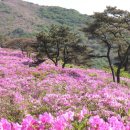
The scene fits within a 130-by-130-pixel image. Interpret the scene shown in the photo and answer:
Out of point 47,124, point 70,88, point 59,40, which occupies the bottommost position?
point 70,88

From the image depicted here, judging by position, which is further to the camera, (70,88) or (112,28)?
(112,28)

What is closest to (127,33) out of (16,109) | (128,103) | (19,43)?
(128,103)

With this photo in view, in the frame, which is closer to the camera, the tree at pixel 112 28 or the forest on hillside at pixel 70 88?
the forest on hillside at pixel 70 88

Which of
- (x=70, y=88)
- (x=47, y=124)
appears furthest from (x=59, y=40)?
(x=47, y=124)

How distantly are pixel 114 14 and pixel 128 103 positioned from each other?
19.8 meters

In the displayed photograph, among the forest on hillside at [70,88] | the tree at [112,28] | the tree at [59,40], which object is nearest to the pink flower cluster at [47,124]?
the forest on hillside at [70,88]

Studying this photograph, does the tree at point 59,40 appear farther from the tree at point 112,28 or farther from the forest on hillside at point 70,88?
the tree at point 112,28

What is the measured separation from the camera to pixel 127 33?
31.9 metres

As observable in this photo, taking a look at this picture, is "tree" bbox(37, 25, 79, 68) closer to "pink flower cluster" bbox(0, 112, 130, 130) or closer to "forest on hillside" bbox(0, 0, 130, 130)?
"forest on hillside" bbox(0, 0, 130, 130)

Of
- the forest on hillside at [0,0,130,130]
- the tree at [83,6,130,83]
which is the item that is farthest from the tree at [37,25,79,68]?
the tree at [83,6,130,83]

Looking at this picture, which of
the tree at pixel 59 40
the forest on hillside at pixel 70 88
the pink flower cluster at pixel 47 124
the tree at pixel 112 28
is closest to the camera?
the pink flower cluster at pixel 47 124

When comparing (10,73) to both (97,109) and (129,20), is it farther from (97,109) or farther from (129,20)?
(97,109)

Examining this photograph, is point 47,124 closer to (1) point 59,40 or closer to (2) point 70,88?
(2) point 70,88

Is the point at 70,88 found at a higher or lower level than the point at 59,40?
lower
